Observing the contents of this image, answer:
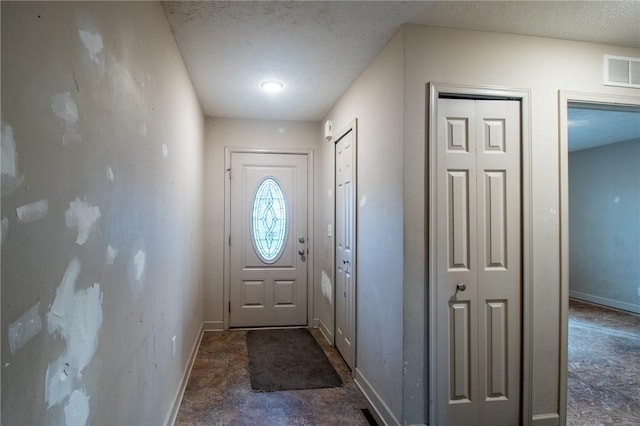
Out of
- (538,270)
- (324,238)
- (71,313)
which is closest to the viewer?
(71,313)

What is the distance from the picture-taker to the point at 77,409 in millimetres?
995

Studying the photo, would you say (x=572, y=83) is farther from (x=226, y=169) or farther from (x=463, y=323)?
(x=226, y=169)

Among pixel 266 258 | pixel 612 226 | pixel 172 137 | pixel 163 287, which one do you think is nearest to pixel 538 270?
pixel 163 287

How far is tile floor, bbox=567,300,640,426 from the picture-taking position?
248cm

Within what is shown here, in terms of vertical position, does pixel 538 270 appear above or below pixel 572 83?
below

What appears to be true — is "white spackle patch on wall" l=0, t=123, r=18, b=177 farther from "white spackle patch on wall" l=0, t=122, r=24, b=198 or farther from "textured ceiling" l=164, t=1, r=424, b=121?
"textured ceiling" l=164, t=1, r=424, b=121

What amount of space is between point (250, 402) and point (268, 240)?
6.63 feet

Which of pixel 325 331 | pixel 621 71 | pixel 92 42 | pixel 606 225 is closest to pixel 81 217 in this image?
pixel 92 42

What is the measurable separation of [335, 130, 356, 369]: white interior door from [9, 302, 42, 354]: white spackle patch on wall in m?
2.36

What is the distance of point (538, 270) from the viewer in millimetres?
2227

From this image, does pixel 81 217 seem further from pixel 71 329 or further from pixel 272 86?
pixel 272 86

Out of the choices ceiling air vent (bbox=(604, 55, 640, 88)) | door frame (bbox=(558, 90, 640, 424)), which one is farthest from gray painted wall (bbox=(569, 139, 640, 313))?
door frame (bbox=(558, 90, 640, 424))

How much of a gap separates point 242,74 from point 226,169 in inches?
59.7

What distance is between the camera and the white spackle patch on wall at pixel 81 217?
3.14 feet
